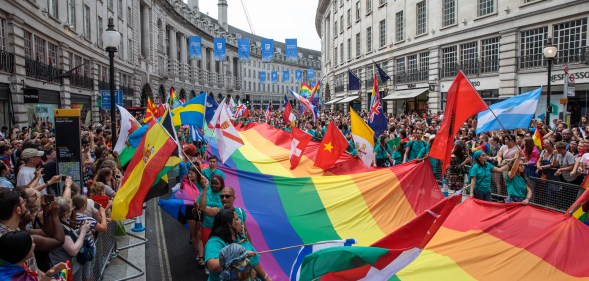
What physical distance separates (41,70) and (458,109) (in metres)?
22.0

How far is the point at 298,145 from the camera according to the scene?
39.7 ft

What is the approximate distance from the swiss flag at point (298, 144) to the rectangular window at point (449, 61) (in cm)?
2095

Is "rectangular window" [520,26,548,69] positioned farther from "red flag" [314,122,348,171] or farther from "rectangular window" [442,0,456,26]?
"red flag" [314,122,348,171]

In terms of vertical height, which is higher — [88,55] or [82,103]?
[88,55]

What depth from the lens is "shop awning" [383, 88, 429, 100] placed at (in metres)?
32.3

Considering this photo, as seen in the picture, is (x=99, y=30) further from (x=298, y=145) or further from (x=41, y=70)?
(x=298, y=145)

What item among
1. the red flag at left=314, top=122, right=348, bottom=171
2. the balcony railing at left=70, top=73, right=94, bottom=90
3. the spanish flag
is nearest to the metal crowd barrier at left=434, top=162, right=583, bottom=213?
the red flag at left=314, top=122, right=348, bottom=171

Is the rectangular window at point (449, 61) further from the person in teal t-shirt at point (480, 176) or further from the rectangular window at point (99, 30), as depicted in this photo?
the rectangular window at point (99, 30)

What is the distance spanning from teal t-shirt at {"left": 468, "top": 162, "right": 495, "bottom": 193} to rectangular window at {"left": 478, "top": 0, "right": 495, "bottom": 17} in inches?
833

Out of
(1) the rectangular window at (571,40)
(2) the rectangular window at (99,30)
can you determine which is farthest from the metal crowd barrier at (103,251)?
(2) the rectangular window at (99,30)

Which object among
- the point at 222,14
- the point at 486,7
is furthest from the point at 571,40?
the point at 222,14

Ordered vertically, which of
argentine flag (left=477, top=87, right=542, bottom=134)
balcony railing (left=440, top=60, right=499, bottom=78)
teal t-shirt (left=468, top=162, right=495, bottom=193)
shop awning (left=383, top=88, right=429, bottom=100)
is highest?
balcony railing (left=440, top=60, right=499, bottom=78)

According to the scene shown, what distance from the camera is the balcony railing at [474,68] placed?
2674cm

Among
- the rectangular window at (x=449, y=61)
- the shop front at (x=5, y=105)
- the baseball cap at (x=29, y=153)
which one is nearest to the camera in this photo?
the baseball cap at (x=29, y=153)
